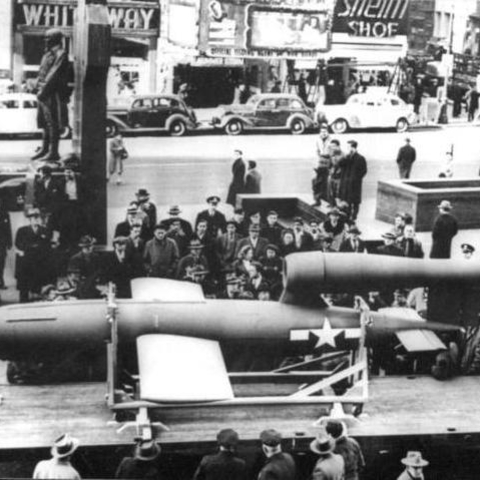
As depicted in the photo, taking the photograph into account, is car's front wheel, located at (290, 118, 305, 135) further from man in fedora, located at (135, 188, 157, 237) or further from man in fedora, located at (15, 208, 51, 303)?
man in fedora, located at (15, 208, 51, 303)

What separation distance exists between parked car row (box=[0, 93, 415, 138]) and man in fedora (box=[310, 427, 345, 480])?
7.76 metres

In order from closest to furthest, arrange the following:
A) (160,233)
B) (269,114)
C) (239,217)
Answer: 1. (160,233)
2. (239,217)
3. (269,114)

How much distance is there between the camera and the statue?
13.2m

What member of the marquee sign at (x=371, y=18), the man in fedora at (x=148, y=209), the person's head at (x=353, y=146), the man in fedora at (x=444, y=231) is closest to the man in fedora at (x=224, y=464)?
the man in fedora at (x=148, y=209)

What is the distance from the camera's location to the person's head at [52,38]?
515 inches

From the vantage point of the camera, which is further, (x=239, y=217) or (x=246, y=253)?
(x=239, y=217)

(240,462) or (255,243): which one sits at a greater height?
(255,243)

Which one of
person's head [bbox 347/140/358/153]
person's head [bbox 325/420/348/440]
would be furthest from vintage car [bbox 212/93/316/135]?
person's head [bbox 325/420/348/440]

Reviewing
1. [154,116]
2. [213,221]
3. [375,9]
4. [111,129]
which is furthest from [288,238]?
[111,129]

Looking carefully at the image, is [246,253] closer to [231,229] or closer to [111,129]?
[231,229]

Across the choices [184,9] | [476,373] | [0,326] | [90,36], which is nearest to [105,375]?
[0,326]

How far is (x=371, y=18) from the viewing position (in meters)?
13.9

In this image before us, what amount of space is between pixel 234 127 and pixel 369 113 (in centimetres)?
236

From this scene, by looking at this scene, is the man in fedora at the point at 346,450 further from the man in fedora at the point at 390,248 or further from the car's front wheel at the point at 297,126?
the car's front wheel at the point at 297,126
